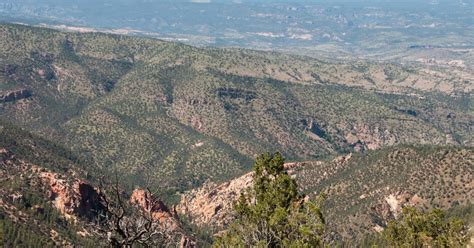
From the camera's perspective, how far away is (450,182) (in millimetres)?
143500

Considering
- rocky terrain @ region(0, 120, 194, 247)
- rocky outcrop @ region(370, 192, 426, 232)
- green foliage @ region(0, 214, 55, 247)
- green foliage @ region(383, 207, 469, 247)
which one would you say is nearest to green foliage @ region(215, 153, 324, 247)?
green foliage @ region(383, 207, 469, 247)

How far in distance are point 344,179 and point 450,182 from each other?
3412 cm

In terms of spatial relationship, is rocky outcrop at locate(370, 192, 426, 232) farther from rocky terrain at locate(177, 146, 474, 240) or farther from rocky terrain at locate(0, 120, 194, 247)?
rocky terrain at locate(0, 120, 194, 247)

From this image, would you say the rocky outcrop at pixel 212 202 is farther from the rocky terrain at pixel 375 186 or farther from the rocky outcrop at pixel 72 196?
Result: the rocky outcrop at pixel 72 196

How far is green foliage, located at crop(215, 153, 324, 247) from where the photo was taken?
43128 millimetres

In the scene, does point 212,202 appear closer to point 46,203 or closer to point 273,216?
point 46,203

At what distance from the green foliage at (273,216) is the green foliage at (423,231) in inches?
390

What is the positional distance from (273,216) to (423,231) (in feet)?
49.6

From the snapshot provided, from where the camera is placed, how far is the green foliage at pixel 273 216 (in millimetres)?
43128

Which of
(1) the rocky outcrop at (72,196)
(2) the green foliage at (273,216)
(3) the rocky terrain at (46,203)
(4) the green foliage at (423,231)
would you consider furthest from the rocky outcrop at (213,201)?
Answer: (2) the green foliage at (273,216)

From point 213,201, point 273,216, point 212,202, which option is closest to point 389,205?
point 213,201

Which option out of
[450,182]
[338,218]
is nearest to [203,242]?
[338,218]

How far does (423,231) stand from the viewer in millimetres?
49969

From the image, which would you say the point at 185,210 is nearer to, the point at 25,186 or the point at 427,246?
the point at 25,186
